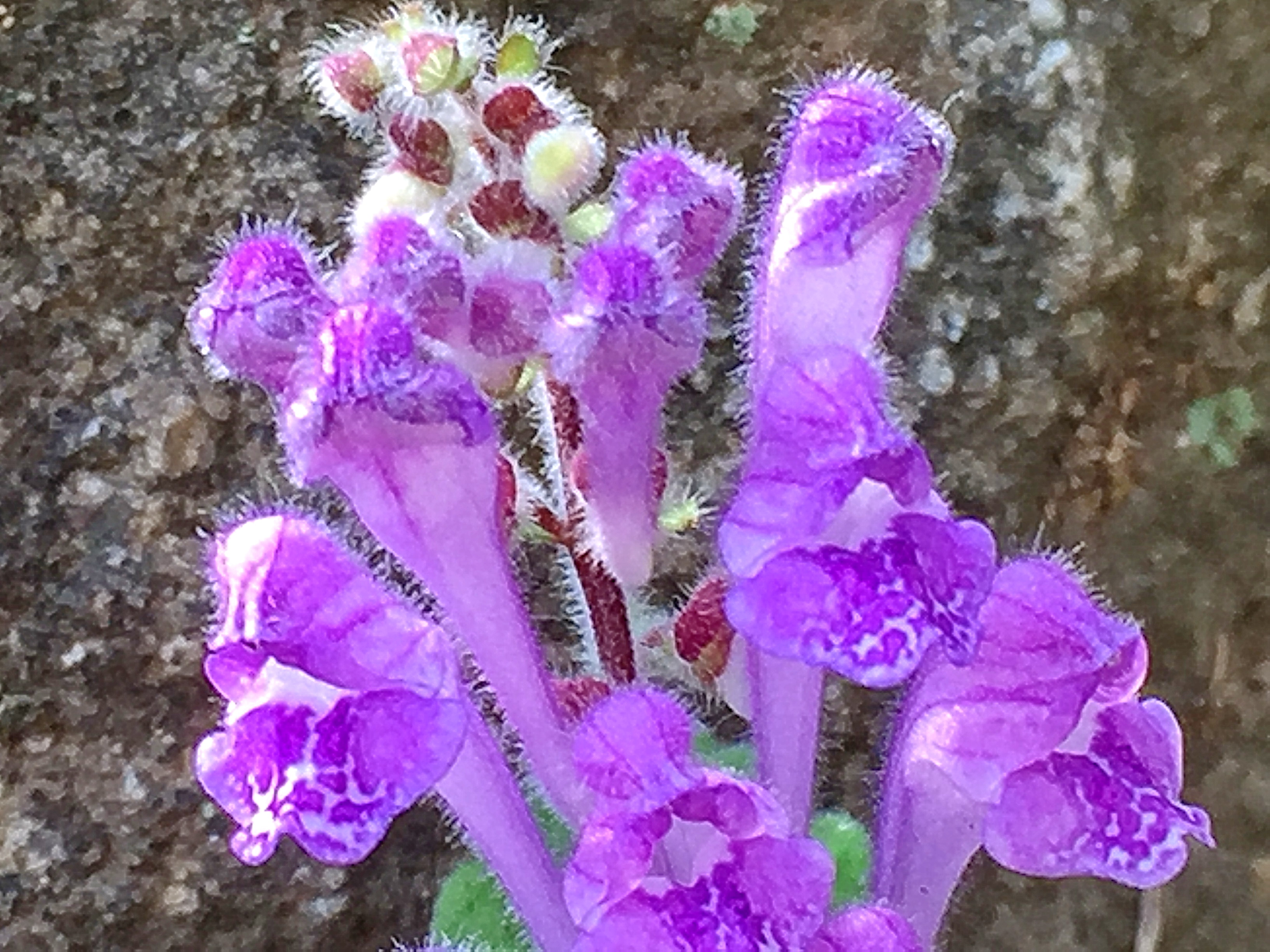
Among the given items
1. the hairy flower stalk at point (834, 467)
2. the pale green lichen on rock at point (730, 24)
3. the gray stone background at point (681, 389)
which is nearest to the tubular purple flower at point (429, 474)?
the hairy flower stalk at point (834, 467)

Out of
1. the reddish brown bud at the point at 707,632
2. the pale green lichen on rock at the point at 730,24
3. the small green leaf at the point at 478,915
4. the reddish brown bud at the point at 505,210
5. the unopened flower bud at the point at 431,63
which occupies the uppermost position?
the unopened flower bud at the point at 431,63

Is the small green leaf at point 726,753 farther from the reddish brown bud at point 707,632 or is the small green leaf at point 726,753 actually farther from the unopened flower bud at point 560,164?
the unopened flower bud at point 560,164

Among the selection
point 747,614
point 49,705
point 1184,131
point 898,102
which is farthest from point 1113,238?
point 49,705

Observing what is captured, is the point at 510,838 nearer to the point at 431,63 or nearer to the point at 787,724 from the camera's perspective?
the point at 787,724

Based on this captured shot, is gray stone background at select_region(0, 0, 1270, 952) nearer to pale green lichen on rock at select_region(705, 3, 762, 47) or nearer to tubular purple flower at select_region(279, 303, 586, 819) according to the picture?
pale green lichen on rock at select_region(705, 3, 762, 47)

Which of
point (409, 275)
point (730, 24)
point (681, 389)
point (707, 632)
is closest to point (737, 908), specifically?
point (707, 632)

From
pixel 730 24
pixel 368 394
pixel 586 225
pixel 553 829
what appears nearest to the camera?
pixel 368 394
